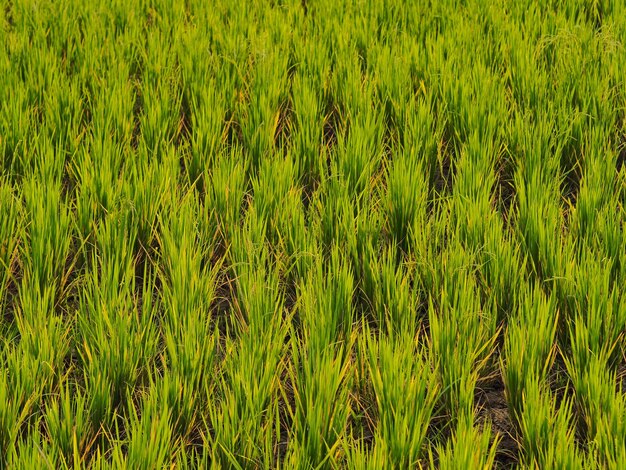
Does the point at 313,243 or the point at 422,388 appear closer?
the point at 422,388

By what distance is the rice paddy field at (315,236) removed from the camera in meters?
1.68

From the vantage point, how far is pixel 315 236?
2.19 m

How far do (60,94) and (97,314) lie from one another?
1120 mm

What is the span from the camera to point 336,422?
1661mm

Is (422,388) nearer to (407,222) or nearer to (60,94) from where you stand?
(407,222)

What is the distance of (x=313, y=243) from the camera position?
7.02 ft

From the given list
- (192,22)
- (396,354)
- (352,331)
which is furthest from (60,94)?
(396,354)

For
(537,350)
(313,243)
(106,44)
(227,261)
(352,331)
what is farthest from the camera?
(106,44)

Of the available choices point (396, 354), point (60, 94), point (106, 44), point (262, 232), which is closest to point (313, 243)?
point (262, 232)

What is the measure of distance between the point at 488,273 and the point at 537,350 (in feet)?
1.00

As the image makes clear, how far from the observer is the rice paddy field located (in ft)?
5.51

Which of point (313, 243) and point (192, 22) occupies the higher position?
point (192, 22)

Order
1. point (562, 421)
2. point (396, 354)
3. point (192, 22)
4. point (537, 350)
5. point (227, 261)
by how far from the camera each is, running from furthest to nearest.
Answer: point (192, 22)
point (227, 261)
point (537, 350)
point (396, 354)
point (562, 421)

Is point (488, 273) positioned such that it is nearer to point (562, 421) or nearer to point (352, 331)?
point (352, 331)
